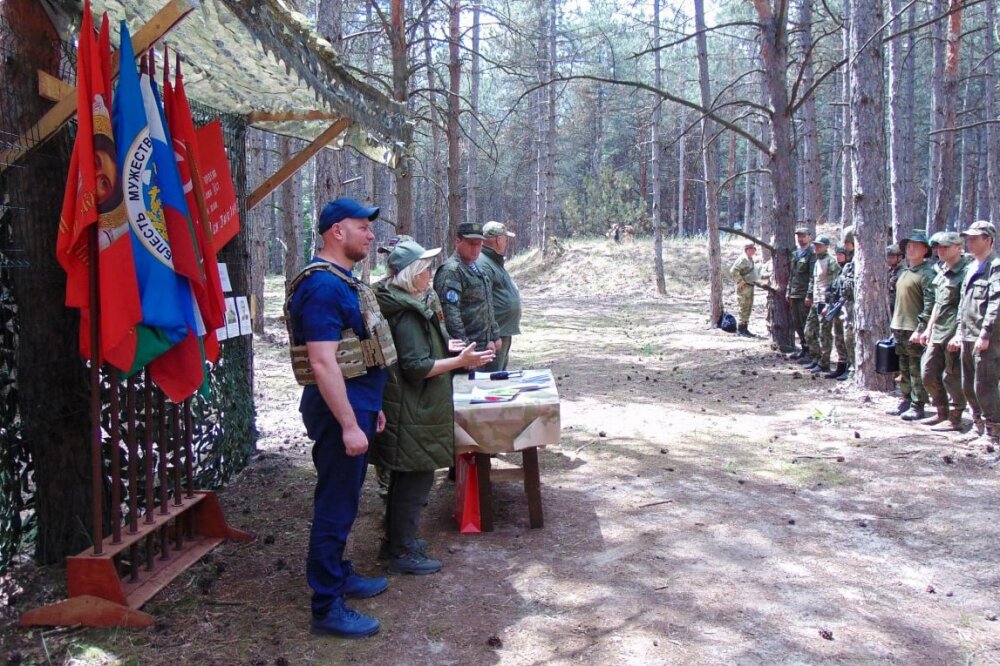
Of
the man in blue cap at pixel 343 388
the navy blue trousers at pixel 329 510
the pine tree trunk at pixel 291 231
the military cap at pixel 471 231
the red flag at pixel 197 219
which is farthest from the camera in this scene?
the pine tree trunk at pixel 291 231

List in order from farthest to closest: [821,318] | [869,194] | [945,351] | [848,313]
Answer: [821,318] < [848,313] < [869,194] < [945,351]

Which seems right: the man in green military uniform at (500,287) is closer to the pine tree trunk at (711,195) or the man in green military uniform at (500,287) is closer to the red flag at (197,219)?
the red flag at (197,219)

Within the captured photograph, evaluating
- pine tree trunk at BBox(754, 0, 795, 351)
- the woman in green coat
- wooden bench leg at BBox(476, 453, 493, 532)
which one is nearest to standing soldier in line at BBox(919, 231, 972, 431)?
pine tree trunk at BBox(754, 0, 795, 351)

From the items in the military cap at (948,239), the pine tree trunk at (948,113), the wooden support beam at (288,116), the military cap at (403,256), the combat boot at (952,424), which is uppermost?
the pine tree trunk at (948,113)

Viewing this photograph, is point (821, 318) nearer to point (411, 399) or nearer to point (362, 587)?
point (411, 399)

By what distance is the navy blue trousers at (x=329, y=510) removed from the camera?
11.6 feet

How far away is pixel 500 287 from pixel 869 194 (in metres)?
5.01

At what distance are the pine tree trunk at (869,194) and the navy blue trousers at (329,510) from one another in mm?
7323

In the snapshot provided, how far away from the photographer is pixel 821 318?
420 inches

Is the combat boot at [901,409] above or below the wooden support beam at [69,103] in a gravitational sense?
below

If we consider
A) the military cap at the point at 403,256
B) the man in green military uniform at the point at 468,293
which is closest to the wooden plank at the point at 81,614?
the military cap at the point at 403,256

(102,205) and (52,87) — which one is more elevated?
(52,87)

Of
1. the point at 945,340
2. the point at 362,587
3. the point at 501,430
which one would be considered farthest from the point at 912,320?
the point at 362,587

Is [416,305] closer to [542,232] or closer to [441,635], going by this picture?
[441,635]
